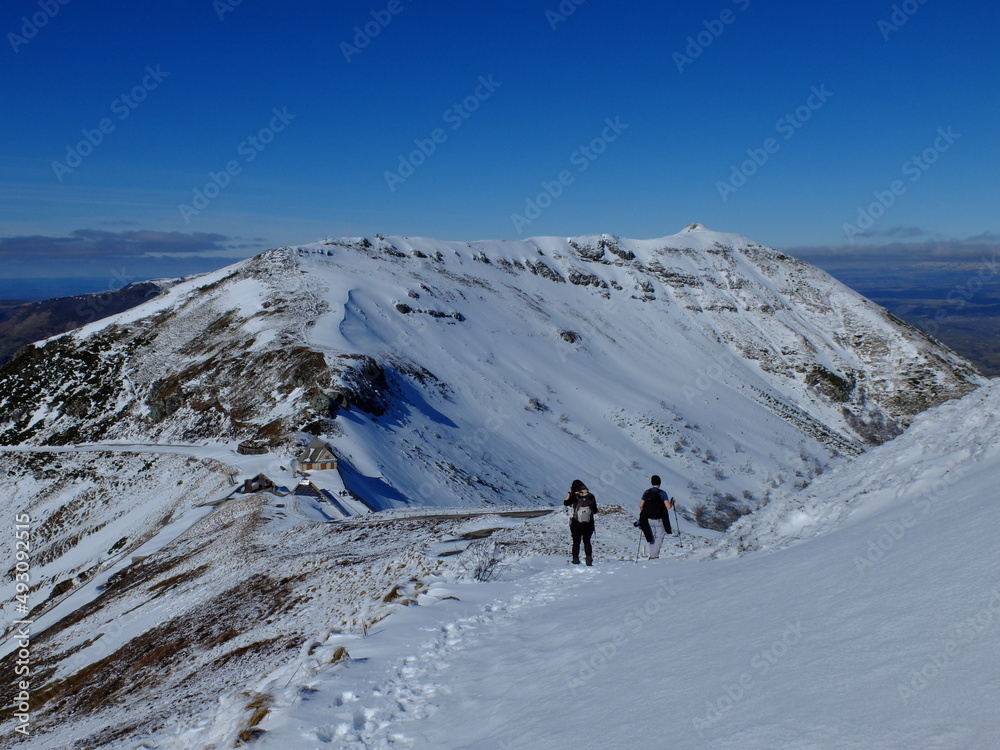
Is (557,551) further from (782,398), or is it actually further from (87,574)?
(782,398)

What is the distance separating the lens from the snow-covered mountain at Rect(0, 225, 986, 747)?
46.9 feet

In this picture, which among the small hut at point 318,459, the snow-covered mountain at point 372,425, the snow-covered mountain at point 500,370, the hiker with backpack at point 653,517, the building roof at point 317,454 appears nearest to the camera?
the hiker with backpack at point 653,517

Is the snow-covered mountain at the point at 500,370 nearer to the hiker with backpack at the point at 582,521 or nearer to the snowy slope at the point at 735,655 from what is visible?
the hiker with backpack at the point at 582,521

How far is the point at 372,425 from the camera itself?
145ft

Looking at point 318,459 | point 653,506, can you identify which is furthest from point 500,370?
point 653,506

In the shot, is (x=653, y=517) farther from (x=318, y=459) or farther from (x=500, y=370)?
(x=500, y=370)

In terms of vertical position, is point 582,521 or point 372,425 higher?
point 372,425

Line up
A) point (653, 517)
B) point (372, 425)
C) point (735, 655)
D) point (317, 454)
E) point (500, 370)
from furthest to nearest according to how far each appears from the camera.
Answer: point (500, 370) < point (372, 425) < point (317, 454) < point (653, 517) < point (735, 655)

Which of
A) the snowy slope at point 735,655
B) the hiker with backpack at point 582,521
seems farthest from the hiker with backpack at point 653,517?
the snowy slope at point 735,655

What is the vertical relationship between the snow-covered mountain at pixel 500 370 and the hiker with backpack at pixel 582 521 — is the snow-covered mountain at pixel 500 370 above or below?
above

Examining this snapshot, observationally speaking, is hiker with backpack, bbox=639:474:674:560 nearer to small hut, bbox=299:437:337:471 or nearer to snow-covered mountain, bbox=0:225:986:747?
snow-covered mountain, bbox=0:225:986:747

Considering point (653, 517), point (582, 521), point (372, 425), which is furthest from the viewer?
point (372, 425)

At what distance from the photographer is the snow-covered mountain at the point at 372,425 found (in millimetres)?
14305

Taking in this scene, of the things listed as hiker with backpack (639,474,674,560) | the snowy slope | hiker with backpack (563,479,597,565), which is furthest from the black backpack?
the snowy slope
